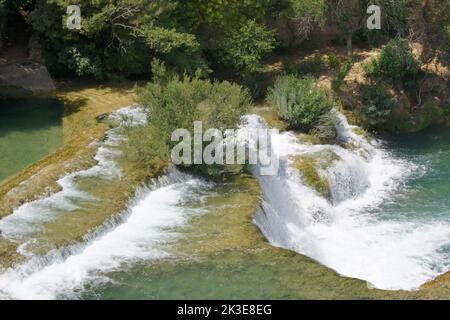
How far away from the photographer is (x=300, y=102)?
26.6 meters

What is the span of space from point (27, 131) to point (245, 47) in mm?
9542

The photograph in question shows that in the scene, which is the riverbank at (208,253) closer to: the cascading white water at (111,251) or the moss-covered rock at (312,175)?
the cascading white water at (111,251)

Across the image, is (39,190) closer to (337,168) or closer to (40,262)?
(40,262)

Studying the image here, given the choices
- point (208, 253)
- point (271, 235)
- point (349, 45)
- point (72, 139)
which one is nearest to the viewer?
point (208, 253)

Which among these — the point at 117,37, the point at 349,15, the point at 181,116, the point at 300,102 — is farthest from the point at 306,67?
the point at 181,116

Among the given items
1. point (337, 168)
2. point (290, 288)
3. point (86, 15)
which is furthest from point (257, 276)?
point (86, 15)

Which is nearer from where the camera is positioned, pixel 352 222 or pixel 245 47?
pixel 352 222

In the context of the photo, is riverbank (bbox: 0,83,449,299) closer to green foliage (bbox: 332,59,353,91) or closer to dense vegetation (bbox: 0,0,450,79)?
dense vegetation (bbox: 0,0,450,79)

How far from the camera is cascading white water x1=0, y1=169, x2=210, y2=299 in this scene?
16.3 metres

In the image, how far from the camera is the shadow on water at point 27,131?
23.1 m

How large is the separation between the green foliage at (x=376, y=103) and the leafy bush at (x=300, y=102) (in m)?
2.49

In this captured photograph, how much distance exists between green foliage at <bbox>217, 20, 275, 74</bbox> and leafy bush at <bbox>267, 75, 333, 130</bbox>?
247 centimetres

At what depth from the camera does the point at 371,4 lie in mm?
30594

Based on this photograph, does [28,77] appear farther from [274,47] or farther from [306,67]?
[306,67]
